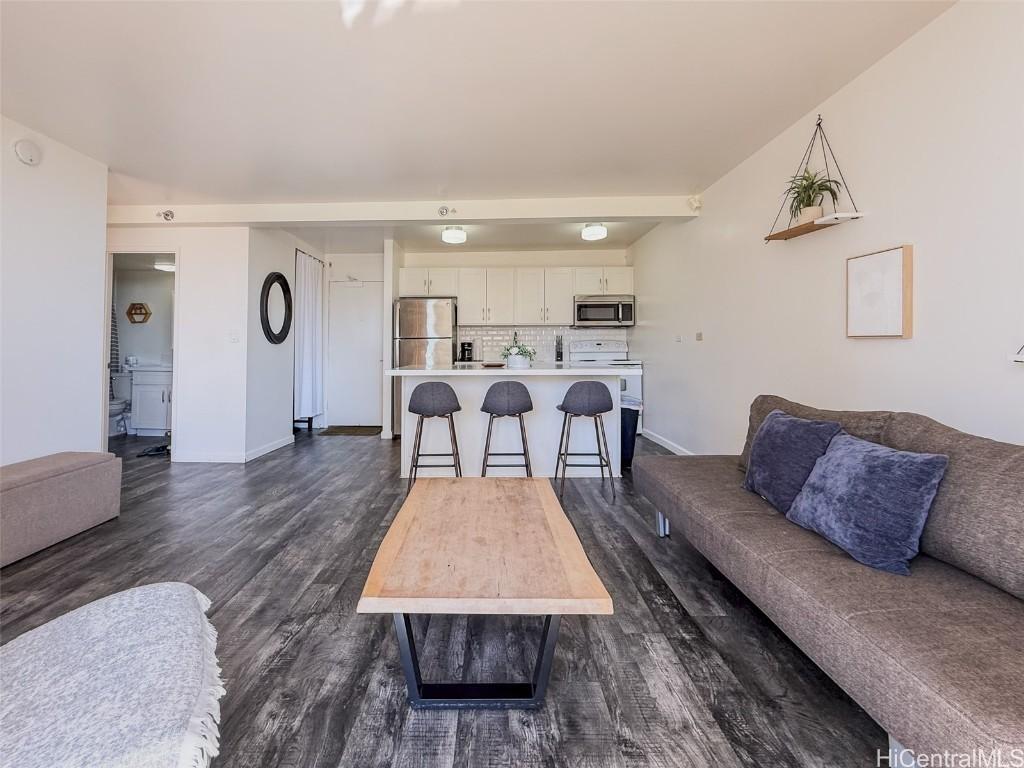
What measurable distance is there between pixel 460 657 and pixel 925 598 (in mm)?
1433

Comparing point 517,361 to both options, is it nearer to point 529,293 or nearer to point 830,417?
point 830,417

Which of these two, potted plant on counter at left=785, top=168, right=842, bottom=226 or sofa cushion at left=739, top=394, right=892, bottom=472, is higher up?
potted plant on counter at left=785, top=168, right=842, bottom=226

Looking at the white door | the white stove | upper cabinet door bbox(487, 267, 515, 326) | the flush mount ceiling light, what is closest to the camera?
Result: the flush mount ceiling light

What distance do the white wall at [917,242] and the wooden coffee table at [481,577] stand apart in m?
1.81

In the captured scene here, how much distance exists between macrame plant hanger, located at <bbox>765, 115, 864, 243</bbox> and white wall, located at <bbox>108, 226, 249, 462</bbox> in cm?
465

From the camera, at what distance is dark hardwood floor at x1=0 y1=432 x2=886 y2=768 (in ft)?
3.94

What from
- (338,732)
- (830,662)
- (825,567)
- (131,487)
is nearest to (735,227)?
(825,567)

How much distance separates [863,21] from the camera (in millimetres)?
1912

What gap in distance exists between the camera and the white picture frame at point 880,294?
204 cm

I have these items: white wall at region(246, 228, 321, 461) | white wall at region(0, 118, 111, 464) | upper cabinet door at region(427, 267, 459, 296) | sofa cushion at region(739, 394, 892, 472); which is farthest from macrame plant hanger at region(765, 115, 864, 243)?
white wall at region(0, 118, 111, 464)

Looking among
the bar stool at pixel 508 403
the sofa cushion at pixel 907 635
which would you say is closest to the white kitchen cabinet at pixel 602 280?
the bar stool at pixel 508 403

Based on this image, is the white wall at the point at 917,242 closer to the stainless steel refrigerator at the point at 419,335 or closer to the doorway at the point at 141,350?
the stainless steel refrigerator at the point at 419,335

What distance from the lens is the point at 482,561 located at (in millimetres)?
1337

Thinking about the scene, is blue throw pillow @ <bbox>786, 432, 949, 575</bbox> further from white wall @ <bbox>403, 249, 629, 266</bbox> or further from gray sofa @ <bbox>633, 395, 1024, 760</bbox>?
white wall @ <bbox>403, 249, 629, 266</bbox>
